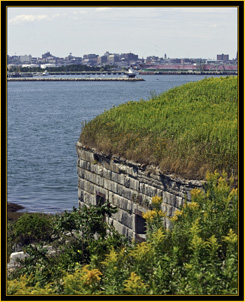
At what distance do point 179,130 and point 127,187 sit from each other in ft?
6.91

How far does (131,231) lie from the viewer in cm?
1440

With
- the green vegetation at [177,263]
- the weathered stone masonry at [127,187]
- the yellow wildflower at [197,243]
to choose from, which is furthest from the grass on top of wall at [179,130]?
the yellow wildflower at [197,243]

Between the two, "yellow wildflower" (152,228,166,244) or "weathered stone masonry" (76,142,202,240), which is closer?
"yellow wildflower" (152,228,166,244)

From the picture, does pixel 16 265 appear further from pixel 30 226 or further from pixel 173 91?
pixel 173 91

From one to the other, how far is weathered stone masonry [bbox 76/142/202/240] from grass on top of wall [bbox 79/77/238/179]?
28cm

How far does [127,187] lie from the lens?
14625 mm

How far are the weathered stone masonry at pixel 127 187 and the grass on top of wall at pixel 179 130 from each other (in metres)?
0.28

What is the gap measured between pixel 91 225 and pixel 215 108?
722 centimetres

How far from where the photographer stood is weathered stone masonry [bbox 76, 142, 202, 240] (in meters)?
12.5

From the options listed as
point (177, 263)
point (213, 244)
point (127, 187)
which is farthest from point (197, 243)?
point (127, 187)

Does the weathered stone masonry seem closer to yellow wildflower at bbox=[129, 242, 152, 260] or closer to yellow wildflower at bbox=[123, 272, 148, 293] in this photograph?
yellow wildflower at bbox=[129, 242, 152, 260]

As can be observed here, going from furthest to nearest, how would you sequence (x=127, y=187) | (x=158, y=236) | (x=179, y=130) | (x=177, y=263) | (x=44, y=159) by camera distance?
(x=44, y=159)
(x=127, y=187)
(x=179, y=130)
(x=158, y=236)
(x=177, y=263)

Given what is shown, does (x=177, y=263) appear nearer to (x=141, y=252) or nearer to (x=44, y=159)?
(x=141, y=252)

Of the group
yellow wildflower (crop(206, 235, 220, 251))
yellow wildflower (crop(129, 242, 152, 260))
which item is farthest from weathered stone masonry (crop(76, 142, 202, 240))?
yellow wildflower (crop(206, 235, 220, 251))
